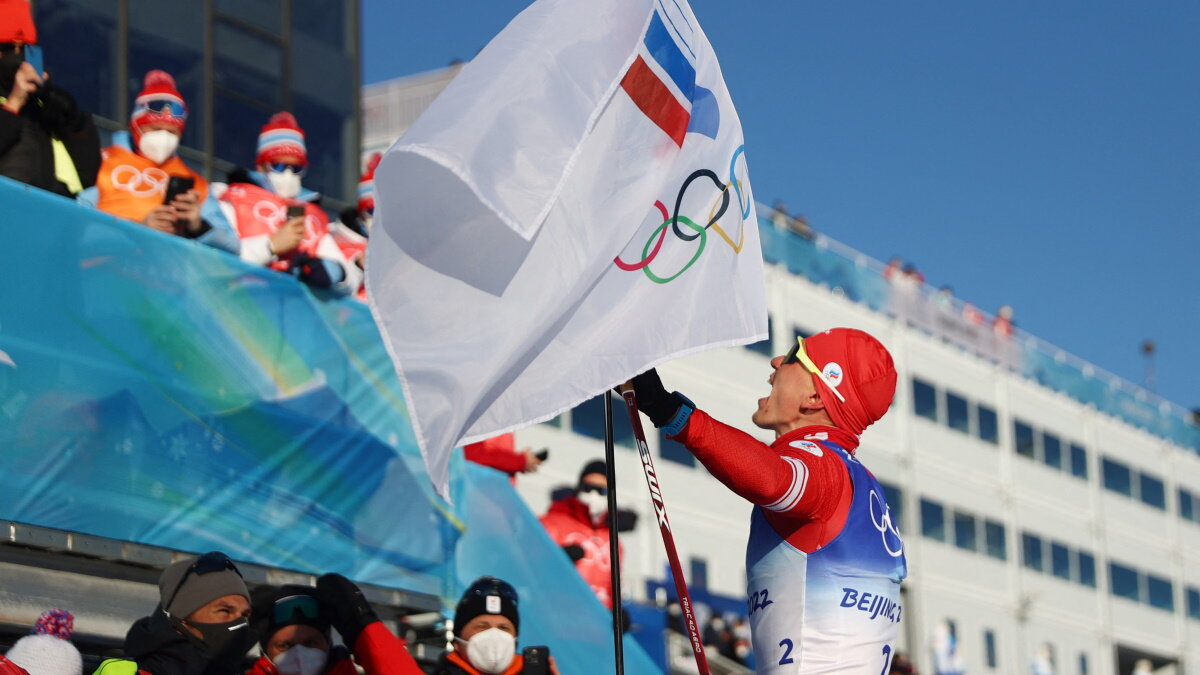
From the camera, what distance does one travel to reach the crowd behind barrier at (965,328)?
3519 cm

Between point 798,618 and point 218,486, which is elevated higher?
point 218,486

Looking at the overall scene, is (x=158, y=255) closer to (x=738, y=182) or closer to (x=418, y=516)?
(x=418, y=516)

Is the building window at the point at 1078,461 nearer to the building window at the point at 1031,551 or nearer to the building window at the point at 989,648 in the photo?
the building window at the point at 1031,551

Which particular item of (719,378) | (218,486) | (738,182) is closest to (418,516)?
(218,486)

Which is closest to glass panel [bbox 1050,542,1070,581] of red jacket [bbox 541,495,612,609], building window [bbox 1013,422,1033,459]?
building window [bbox 1013,422,1033,459]

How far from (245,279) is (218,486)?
997 mm

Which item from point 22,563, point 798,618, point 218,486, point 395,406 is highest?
point 395,406

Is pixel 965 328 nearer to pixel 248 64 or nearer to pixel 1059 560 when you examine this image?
pixel 1059 560

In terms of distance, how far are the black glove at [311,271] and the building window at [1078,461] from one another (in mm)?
37751

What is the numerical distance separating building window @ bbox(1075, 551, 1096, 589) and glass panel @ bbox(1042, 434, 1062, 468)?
7.47 feet

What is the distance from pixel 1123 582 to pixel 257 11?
36719mm

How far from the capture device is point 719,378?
34094 mm

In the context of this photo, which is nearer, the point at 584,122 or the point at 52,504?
the point at 584,122

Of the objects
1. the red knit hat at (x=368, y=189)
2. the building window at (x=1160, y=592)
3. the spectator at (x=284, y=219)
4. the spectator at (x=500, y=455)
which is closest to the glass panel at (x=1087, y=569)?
the building window at (x=1160, y=592)
